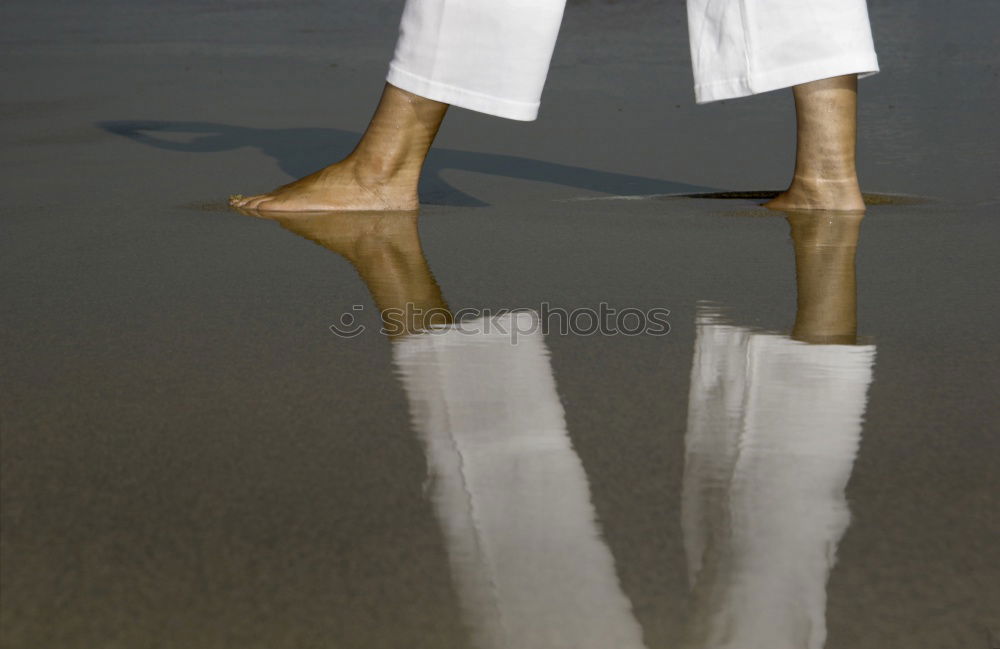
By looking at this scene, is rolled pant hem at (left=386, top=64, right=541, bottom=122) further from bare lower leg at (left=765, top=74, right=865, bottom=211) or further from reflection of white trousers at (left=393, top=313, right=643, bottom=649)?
reflection of white trousers at (left=393, top=313, right=643, bottom=649)

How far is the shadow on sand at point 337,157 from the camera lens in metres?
2.04

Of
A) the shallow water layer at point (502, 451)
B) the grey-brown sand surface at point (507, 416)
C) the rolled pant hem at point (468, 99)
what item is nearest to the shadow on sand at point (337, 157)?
the grey-brown sand surface at point (507, 416)

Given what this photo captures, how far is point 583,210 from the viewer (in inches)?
71.8

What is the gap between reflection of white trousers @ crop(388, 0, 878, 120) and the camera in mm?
1770

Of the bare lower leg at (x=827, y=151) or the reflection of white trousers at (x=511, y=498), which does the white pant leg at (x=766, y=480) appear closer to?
the reflection of white trousers at (x=511, y=498)

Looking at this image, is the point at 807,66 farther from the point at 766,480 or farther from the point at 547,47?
the point at 766,480

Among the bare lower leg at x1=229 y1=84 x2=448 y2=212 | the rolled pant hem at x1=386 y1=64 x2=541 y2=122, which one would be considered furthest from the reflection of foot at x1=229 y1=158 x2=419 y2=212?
the rolled pant hem at x1=386 y1=64 x2=541 y2=122

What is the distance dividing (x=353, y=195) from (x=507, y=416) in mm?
985

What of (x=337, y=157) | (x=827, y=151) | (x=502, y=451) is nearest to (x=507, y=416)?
(x=502, y=451)

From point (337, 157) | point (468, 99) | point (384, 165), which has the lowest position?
point (337, 157)

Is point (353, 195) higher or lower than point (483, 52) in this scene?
lower

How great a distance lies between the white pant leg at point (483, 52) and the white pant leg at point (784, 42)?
25 cm

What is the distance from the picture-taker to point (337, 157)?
7.86 feet

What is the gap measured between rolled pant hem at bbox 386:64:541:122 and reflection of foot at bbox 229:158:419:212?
0.42 ft
